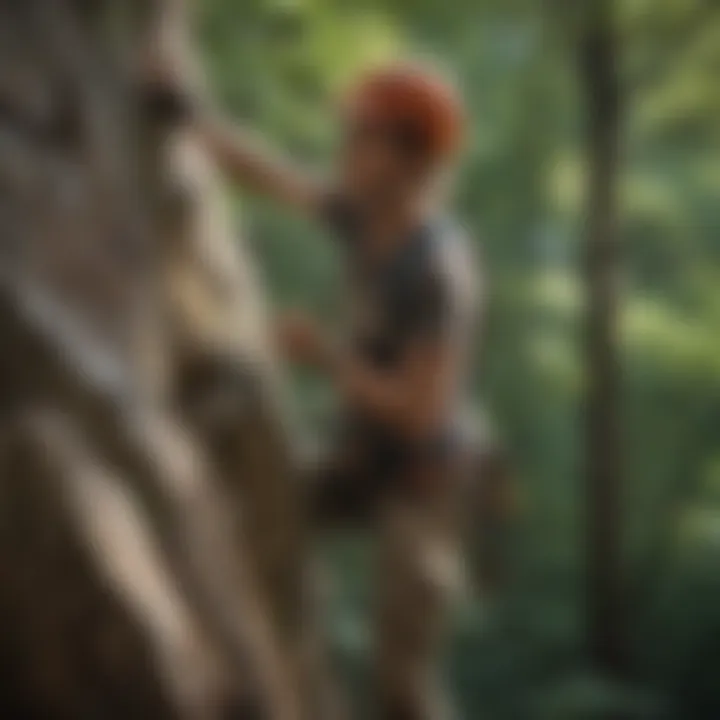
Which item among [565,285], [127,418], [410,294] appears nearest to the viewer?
[127,418]

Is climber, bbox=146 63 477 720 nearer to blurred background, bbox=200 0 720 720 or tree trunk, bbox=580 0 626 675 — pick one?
blurred background, bbox=200 0 720 720

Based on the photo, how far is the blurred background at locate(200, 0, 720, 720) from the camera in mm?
1094

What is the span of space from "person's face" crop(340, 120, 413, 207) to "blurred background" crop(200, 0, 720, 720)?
22 mm

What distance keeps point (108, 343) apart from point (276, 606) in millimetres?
205

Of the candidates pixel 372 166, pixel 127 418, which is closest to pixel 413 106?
pixel 372 166

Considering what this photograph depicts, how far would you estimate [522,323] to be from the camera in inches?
44.5

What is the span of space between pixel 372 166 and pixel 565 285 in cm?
19

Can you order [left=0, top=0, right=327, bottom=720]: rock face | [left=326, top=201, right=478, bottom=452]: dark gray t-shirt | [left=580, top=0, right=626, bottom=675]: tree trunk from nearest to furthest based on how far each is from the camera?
[left=0, top=0, right=327, bottom=720]: rock face < [left=326, top=201, right=478, bottom=452]: dark gray t-shirt < [left=580, top=0, right=626, bottom=675]: tree trunk

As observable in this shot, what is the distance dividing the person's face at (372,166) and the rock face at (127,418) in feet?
0.28

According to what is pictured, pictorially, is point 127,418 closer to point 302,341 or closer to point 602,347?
point 302,341

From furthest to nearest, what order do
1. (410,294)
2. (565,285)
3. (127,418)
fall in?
(565,285) → (410,294) → (127,418)

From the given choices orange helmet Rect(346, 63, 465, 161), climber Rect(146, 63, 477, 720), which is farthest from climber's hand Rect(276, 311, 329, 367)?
orange helmet Rect(346, 63, 465, 161)

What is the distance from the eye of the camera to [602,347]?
1.18 metres

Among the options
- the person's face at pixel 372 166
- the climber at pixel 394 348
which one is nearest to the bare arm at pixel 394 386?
the climber at pixel 394 348
